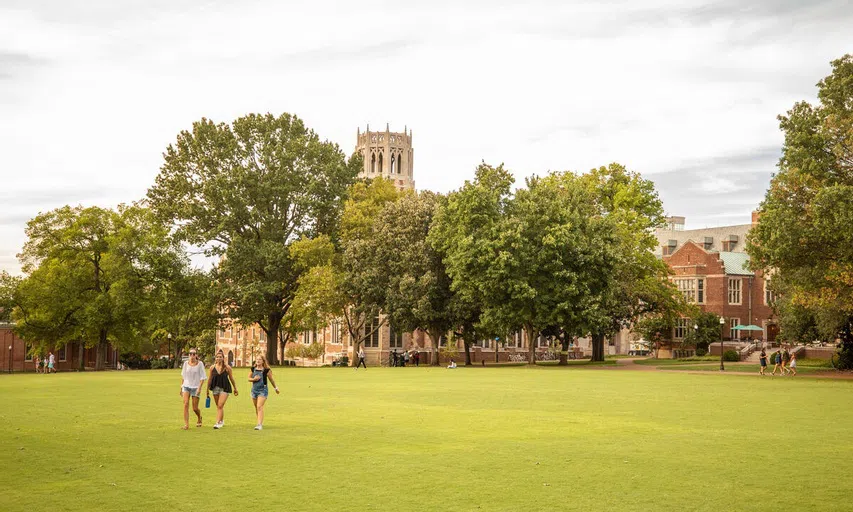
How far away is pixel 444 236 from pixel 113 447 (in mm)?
47193

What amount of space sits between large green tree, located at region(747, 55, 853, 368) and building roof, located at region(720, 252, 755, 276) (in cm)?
4771

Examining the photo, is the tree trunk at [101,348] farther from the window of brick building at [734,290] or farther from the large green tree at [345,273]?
the window of brick building at [734,290]

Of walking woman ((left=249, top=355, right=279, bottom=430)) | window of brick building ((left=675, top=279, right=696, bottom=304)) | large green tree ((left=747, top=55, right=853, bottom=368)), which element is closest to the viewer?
walking woman ((left=249, top=355, right=279, bottom=430))

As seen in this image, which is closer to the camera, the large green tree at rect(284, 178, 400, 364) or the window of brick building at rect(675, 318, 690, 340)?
the large green tree at rect(284, 178, 400, 364)

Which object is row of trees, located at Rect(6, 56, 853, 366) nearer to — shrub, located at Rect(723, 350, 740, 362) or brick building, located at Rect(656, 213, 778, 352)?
shrub, located at Rect(723, 350, 740, 362)

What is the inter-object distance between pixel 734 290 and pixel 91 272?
6364 centimetres

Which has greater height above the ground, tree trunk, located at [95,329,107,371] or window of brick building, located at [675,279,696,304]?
window of brick building, located at [675,279,696,304]

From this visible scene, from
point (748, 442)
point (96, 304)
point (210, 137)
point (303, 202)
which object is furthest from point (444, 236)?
point (748, 442)

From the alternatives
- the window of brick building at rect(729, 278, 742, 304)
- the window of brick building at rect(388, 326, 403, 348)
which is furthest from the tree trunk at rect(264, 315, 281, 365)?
the window of brick building at rect(729, 278, 742, 304)

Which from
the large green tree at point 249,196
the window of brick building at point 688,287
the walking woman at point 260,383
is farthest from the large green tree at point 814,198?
the window of brick building at point 688,287

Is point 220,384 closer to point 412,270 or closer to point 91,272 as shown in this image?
point 412,270

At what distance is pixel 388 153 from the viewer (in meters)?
144

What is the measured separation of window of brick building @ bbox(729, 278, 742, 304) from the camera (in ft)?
297

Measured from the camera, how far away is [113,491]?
1208cm
